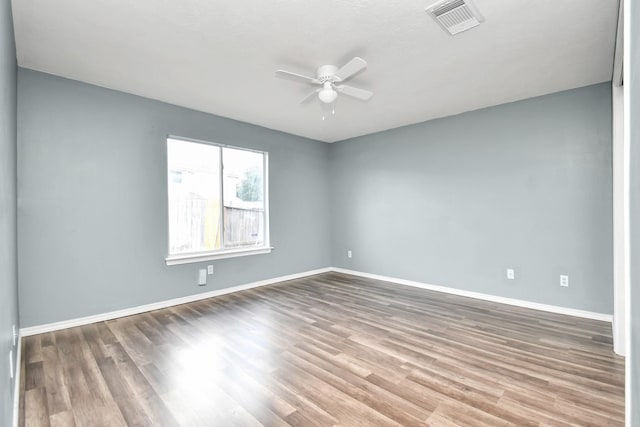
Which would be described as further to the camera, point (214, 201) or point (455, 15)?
point (214, 201)

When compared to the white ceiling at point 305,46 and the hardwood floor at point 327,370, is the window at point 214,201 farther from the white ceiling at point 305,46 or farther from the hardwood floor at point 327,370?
the hardwood floor at point 327,370

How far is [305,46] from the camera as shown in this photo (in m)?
2.48

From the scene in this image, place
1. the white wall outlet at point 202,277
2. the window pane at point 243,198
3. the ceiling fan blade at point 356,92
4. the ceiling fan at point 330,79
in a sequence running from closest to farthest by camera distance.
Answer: the ceiling fan at point 330,79, the ceiling fan blade at point 356,92, the white wall outlet at point 202,277, the window pane at point 243,198

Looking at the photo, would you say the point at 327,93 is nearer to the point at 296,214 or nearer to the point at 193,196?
the point at 193,196

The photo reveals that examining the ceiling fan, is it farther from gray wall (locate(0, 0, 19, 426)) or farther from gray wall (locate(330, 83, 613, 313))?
gray wall (locate(330, 83, 613, 313))

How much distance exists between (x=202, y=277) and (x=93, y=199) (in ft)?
5.14

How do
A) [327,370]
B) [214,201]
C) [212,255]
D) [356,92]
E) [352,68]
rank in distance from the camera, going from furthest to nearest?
1. [214,201]
2. [212,255]
3. [356,92]
4. [352,68]
5. [327,370]

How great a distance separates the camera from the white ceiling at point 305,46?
Result: 205cm

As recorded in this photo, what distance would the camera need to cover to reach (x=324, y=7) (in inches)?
79.8

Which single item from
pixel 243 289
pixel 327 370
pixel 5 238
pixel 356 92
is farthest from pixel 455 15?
pixel 243 289

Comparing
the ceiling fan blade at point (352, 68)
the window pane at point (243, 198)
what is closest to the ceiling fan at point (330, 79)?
the ceiling fan blade at point (352, 68)

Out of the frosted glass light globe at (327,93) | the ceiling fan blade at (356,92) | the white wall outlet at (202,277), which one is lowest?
the white wall outlet at (202,277)

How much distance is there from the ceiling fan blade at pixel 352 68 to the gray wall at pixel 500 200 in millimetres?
2407

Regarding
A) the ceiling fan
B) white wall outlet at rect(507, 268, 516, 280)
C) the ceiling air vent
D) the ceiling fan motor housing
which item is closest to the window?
the ceiling fan
